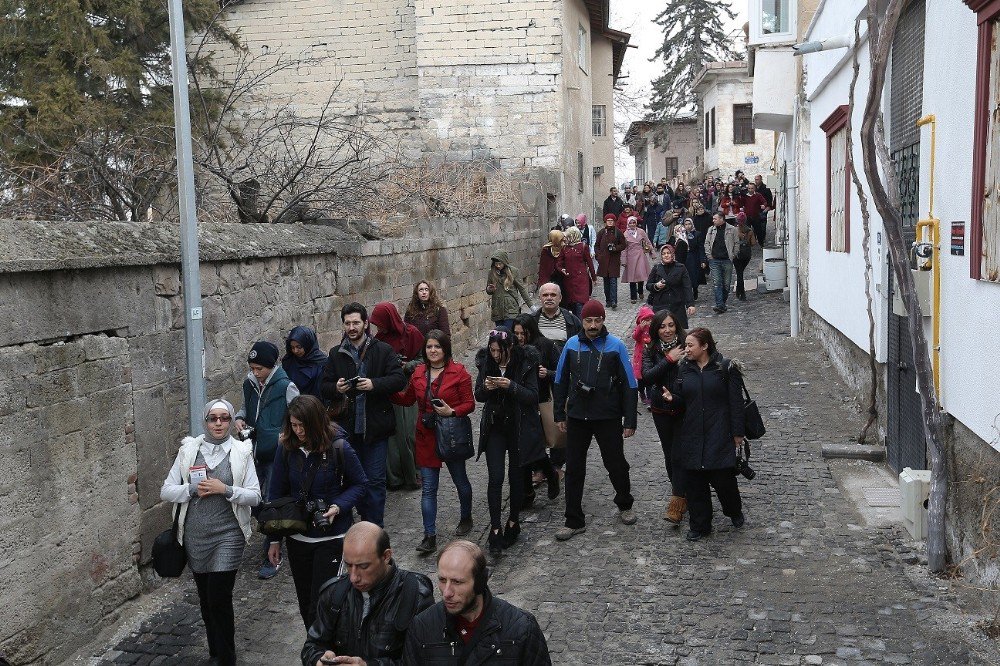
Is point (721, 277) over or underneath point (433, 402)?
over

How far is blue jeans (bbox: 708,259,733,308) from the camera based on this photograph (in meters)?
18.0

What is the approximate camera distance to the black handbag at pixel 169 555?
558 cm

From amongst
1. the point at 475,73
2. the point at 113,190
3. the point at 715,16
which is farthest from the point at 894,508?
the point at 715,16

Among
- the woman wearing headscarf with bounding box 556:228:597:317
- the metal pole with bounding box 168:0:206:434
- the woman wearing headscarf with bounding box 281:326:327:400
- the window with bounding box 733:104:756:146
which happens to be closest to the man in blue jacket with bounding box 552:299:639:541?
the woman wearing headscarf with bounding box 281:326:327:400

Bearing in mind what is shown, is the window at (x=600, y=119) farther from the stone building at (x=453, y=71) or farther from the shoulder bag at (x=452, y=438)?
the shoulder bag at (x=452, y=438)

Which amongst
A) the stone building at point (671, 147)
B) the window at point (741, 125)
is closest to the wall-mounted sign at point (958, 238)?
the window at point (741, 125)

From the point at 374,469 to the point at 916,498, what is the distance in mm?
3811

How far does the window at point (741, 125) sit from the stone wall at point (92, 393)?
3559 centimetres

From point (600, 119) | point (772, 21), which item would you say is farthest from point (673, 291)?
point (600, 119)

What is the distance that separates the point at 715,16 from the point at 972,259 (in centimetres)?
4969

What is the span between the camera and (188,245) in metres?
7.04

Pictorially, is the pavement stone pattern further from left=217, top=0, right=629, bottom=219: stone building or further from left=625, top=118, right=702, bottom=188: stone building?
left=625, top=118, right=702, bottom=188: stone building

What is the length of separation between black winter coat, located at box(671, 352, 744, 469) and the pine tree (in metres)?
46.9

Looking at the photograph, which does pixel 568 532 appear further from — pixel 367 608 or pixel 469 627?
pixel 469 627
